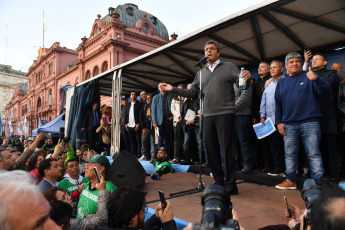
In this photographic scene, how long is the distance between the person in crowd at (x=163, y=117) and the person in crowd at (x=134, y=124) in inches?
37.8

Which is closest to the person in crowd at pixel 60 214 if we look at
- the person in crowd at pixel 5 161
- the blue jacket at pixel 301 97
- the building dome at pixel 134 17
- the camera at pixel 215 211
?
the camera at pixel 215 211

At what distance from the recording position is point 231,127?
11.3 ft

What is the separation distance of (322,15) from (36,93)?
45890 millimetres

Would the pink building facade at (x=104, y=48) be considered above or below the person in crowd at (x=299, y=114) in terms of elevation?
above

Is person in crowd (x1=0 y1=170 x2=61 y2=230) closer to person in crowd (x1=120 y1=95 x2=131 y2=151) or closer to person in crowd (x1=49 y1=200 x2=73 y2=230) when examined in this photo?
person in crowd (x1=49 y1=200 x2=73 y2=230)

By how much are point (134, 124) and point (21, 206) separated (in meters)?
6.93

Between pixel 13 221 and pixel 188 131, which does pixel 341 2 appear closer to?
pixel 188 131

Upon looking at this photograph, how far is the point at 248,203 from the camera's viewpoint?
10.3ft

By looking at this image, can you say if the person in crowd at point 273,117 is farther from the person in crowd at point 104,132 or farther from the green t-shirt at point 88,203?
the person in crowd at point 104,132

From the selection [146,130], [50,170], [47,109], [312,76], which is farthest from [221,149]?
[47,109]

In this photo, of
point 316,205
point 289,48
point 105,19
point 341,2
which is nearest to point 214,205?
point 316,205

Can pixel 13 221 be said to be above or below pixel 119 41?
below

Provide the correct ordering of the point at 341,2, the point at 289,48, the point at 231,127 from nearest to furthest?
the point at 231,127
the point at 341,2
the point at 289,48

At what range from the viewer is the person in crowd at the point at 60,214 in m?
2.04
